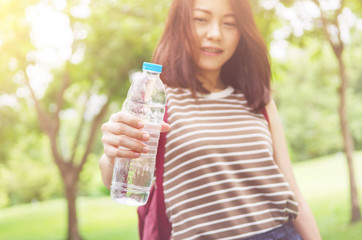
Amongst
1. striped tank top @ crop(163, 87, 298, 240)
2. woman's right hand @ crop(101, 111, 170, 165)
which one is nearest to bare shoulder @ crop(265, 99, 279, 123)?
striped tank top @ crop(163, 87, 298, 240)

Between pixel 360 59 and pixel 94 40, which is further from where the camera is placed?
pixel 360 59

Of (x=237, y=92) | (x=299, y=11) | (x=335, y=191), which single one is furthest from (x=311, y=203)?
(x=237, y=92)

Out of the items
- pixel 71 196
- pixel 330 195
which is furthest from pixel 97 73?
pixel 330 195

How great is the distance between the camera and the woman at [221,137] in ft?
6.54

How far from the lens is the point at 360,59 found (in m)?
39.0

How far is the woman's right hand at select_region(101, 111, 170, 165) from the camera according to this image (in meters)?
1.61

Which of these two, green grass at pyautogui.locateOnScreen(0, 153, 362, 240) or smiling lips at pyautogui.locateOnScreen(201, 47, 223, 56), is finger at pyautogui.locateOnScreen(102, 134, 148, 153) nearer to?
smiling lips at pyautogui.locateOnScreen(201, 47, 223, 56)

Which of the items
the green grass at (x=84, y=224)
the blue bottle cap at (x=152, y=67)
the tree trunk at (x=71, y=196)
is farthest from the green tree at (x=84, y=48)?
the blue bottle cap at (x=152, y=67)

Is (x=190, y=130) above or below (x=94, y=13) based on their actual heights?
below

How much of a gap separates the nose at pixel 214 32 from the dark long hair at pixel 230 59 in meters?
0.07

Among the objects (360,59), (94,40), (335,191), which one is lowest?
(335,191)

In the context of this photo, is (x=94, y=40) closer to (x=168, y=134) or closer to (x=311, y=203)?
(x=168, y=134)

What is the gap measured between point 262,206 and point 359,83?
42.5 meters

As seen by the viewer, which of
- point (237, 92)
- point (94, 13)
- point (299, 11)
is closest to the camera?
point (237, 92)
